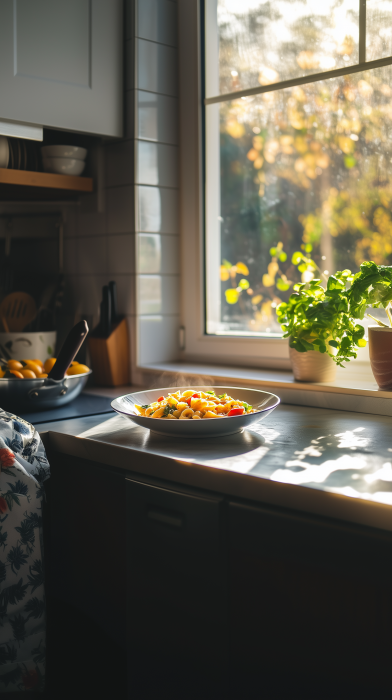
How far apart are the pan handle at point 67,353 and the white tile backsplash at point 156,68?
81cm

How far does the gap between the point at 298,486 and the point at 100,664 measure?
2.51 feet

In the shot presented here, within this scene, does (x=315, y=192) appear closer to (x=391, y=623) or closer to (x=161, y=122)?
(x=161, y=122)

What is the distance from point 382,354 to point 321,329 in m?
0.16

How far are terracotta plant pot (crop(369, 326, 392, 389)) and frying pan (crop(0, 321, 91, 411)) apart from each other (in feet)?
2.25

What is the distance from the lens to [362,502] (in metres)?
0.81

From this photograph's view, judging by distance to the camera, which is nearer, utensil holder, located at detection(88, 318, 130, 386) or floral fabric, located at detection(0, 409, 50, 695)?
floral fabric, located at detection(0, 409, 50, 695)

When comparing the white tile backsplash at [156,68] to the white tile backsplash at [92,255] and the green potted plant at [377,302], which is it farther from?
the green potted plant at [377,302]

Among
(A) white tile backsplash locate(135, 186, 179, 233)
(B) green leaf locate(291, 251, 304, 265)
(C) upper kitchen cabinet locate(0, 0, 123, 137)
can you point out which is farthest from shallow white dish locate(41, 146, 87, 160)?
(B) green leaf locate(291, 251, 304, 265)

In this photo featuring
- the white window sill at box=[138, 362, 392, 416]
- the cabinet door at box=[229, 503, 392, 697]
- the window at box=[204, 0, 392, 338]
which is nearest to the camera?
the cabinet door at box=[229, 503, 392, 697]

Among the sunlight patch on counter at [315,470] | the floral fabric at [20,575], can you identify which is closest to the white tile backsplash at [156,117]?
the floral fabric at [20,575]

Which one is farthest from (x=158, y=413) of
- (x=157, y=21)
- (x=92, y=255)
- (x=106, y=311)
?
(x=157, y=21)

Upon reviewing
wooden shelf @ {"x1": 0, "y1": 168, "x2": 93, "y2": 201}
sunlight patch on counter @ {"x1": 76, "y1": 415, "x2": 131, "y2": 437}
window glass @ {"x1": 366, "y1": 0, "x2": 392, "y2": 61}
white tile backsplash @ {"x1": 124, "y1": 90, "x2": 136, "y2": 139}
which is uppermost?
window glass @ {"x1": 366, "y1": 0, "x2": 392, "y2": 61}

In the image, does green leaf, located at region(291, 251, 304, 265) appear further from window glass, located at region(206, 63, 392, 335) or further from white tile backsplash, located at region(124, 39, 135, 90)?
white tile backsplash, located at region(124, 39, 135, 90)

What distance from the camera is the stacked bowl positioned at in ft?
5.86
